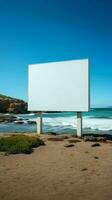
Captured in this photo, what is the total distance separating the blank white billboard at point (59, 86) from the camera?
1984 cm

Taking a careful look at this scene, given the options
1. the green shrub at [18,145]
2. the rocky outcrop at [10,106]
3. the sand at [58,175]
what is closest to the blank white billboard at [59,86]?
the green shrub at [18,145]

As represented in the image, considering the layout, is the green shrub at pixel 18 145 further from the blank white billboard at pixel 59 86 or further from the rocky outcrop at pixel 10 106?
the rocky outcrop at pixel 10 106

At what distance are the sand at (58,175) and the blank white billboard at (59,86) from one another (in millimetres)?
5200

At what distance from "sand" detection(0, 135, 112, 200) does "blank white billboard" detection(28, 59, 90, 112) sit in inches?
205

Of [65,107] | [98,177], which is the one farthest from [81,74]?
[98,177]

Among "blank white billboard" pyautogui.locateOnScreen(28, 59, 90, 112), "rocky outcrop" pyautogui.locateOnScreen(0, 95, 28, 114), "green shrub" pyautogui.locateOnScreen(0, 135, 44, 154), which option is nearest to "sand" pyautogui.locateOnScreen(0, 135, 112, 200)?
"green shrub" pyautogui.locateOnScreen(0, 135, 44, 154)

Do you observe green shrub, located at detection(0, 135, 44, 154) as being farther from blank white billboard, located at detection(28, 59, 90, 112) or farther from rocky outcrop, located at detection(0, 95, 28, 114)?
rocky outcrop, located at detection(0, 95, 28, 114)

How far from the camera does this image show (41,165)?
11.7 m

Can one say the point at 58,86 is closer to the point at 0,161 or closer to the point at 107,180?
the point at 0,161

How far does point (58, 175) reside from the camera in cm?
998

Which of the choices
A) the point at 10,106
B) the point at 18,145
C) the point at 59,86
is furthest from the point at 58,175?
the point at 10,106

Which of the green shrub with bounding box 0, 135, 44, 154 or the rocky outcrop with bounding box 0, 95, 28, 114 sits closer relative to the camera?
the green shrub with bounding box 0, 135, 44, 154

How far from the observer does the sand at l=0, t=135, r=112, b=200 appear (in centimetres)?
784

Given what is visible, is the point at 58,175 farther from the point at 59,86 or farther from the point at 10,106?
the point at 10,106
